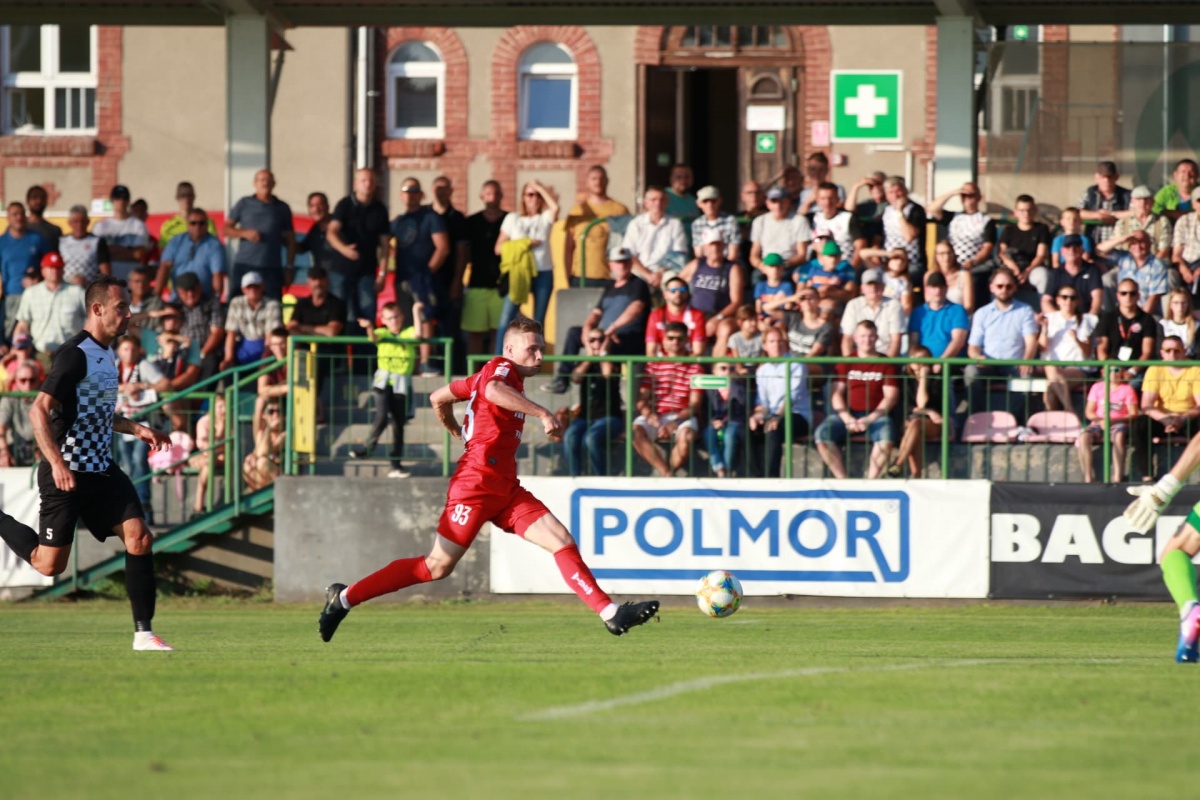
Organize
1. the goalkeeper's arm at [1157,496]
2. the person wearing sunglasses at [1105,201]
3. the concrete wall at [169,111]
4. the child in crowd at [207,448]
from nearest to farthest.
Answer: the goalkeeper's arm at [1157,496]
the child in crowd at [207,448]
the person wearing sunglasses at [1105,201]
the concrete wall at [169,111]

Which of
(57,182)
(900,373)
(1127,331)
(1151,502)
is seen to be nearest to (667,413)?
(900,373)

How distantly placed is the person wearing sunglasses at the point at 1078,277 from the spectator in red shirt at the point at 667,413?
3.79 meters

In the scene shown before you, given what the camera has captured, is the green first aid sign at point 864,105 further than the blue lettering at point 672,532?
Yes

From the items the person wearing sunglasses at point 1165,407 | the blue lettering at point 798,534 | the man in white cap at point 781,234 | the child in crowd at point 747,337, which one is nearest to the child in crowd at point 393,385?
the child in crowd at point 747,337

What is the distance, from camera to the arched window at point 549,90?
107ft

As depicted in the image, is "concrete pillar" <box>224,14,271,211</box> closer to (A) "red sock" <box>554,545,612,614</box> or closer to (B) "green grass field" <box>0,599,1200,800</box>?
(B) "green grass field" <box>0,599,1200,800</box>

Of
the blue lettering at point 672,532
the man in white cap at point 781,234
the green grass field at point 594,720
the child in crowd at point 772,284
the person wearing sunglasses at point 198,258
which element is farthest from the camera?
the person wearing sunglasses at point 198,258

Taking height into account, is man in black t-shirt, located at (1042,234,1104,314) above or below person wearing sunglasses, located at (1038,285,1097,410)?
above

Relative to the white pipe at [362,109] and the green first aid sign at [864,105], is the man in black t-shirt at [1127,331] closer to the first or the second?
the green first aid sign at [864,105]

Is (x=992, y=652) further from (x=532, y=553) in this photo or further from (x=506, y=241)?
(x=506, y=241)

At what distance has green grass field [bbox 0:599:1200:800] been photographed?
6469 mm

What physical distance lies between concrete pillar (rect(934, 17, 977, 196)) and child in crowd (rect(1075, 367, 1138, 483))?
Answer: 4.40 metres

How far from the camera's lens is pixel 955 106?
801 inches

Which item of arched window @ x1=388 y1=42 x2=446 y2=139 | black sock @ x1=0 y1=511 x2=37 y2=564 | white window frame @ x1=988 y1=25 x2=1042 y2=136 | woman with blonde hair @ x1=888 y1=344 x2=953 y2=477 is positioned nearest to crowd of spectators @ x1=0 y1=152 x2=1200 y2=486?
woman with blonde hair @ x1=888 y1=344 x2=953 y2=477
